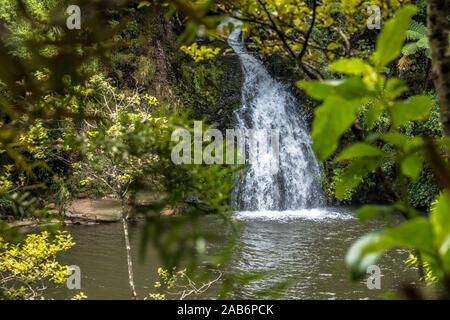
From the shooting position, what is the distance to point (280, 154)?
12.9 metres

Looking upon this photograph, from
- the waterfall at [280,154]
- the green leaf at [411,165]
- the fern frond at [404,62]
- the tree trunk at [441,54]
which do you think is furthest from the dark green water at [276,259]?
the fern frond at [404,62]

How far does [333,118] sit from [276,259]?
24.3 ft

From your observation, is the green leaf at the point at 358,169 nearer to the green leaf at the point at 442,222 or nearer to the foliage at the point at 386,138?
the foliage at the point at 386,138

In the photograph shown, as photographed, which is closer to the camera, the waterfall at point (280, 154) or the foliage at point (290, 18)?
the foliage at point (290, 18)

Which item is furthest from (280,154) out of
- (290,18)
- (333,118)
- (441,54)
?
(333,118)

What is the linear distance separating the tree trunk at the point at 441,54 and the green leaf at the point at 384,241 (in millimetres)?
486

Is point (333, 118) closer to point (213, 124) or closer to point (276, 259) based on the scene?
point (213, 124)

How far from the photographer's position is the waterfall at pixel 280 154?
487 inches

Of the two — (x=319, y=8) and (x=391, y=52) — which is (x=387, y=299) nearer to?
(x=391, y=52)

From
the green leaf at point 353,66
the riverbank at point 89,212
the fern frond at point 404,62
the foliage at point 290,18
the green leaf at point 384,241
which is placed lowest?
the riverbank at point 89,212

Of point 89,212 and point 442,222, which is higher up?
point 442,222

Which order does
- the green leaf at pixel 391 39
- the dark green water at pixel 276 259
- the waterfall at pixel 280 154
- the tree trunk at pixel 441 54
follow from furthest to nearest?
the waterfall at pixel 280 154
the dark green water at pixel 276 259
the tree trunk at pixel 441 54
the green leaf at pixel 391 39
